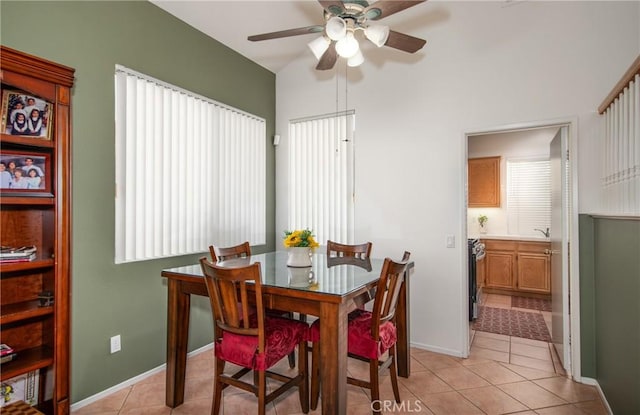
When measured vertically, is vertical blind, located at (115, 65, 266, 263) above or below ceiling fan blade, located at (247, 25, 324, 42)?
below

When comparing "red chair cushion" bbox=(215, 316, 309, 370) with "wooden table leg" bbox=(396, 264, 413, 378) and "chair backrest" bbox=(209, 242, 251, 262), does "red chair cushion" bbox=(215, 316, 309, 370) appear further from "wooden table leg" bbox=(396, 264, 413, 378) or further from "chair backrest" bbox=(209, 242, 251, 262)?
"wooden table leg" bbox=(396, 264, 413, 378)

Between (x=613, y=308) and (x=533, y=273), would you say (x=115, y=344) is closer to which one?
(x=613, y=308)

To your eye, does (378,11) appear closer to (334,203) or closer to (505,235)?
(334,203)

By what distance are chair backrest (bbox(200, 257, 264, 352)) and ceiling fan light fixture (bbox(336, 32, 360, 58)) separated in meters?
1.42

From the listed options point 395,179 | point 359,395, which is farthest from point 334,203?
point 359,395

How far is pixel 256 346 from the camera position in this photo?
6.47ft

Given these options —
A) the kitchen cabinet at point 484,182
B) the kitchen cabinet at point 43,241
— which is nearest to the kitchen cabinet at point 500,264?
the kitchen cabinet at point 484,182

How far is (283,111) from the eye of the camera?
434 centimetres

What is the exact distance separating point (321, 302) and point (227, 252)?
132cm

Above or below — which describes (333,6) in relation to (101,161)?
above

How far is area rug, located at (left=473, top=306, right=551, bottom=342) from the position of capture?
381 cm

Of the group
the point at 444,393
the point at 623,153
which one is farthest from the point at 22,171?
the point at 623,153

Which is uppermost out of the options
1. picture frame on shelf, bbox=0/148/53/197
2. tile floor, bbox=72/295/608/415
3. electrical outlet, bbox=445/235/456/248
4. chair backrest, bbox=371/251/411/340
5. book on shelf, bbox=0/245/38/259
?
picture frame on shelf, bbox=0/148/53/197

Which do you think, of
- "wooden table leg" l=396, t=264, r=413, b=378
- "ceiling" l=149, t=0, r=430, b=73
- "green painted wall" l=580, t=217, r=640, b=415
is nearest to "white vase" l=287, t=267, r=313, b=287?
"wooden table leg" l=396, t=264, r=413, b=378
